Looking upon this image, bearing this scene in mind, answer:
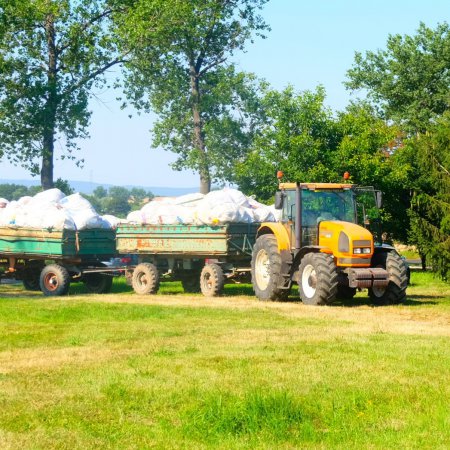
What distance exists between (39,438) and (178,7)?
39090mm

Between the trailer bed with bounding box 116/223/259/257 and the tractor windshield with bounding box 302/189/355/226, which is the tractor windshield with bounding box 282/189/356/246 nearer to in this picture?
the tractor windshield with bounding box 302/189/355/226

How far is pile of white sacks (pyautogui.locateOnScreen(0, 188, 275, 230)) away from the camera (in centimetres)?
2447

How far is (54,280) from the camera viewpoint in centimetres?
2606

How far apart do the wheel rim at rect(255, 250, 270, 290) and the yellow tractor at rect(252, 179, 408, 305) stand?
0.02 meters

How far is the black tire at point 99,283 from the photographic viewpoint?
27391mm

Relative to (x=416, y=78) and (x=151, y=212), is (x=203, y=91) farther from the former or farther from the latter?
(x=151, y=212)

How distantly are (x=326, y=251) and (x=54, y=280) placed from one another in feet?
26.2

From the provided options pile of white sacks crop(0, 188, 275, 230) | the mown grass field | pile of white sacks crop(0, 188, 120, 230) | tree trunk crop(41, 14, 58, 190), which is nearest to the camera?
the mown grass field

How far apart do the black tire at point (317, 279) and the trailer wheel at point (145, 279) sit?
5.22 meters

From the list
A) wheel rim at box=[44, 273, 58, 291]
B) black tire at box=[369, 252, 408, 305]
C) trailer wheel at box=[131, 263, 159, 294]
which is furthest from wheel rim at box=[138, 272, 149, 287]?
black tire at box=[369, 252, 408, 305]

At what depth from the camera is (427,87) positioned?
5041 cm

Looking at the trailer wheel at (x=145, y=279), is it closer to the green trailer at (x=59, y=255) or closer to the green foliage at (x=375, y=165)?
the green trailer at (x=59, y=255)

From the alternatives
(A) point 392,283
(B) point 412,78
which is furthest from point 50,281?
(B) point 412,78

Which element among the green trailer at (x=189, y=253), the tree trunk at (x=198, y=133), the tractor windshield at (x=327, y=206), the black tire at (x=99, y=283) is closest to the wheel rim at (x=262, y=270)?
the green trailer at (x=189, y=253)
